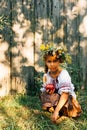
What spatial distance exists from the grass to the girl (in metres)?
0.14

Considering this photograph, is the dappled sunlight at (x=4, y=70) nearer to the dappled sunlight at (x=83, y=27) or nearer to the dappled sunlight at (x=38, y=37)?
the dappled sunlight at (x=38, y=37)

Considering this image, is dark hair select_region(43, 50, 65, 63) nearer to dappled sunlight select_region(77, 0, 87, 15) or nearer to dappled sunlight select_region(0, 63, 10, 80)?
dappled sunlight select_region(0, 63, 10, 80)

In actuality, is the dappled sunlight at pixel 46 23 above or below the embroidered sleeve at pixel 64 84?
above

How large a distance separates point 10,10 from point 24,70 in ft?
3.41

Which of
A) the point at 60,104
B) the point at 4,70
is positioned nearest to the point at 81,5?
the point at 4,70

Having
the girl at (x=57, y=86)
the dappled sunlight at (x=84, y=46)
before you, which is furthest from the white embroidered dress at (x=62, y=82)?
the dappled sunlight at (x=84, y=46)

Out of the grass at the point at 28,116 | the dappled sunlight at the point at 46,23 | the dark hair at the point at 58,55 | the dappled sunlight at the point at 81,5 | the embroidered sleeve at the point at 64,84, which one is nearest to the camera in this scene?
the grass at the point at 28,116

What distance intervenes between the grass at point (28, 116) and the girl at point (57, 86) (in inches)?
5.6

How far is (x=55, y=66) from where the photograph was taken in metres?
5.62

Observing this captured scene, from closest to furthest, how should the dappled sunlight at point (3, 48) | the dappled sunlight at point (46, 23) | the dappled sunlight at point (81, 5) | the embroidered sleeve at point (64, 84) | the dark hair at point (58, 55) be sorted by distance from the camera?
the embroidered sleeve at point (64, 84) < the dark hair at point (58, 55) < the dappled sunlight at point (3, 48) < the dappled sunlight at point (46, 23) < the dappled sunlight at point (81, 5)

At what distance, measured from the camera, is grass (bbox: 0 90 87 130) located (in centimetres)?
526

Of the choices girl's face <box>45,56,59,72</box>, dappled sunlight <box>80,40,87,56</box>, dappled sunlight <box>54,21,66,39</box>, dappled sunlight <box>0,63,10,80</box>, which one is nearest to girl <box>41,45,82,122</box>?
girl's face <box>45,56,59,72</box>

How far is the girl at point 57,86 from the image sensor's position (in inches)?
220

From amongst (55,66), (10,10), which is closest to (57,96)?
(55,66)
